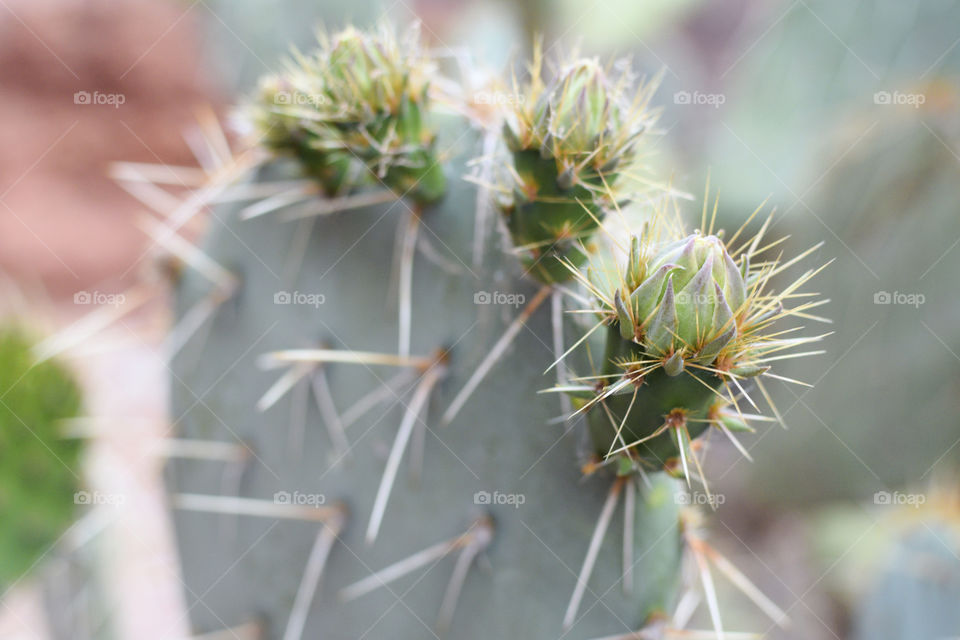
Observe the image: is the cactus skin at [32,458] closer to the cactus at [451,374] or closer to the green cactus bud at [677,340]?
the cactus at [451,374]

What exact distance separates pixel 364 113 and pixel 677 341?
447mm

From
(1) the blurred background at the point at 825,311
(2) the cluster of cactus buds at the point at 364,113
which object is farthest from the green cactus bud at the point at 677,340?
(1) the blurred background at the point at 825,311

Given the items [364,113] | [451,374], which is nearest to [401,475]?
[451,374]

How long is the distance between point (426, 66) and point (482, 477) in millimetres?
473

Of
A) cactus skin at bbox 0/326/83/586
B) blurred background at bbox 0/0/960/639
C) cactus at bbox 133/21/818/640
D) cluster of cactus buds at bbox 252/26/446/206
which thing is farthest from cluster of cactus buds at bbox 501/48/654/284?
cactus skin at bbox 0/326/83/586

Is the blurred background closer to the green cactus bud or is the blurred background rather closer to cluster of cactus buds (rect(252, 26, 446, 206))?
cluster of cactus buds (rect(252, 26, 446, 206))

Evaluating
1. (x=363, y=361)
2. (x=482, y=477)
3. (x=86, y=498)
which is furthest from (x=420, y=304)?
(x=86, y=498)

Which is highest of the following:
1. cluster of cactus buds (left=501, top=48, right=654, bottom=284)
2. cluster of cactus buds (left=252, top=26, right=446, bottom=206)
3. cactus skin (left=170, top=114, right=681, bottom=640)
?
cluster of cactus buds (left=252, top=26, right=446, bottom=206)

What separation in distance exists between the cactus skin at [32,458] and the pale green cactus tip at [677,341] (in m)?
1.16

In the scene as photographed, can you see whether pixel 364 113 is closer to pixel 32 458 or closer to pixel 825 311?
pixel 32 458

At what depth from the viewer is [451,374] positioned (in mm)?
894

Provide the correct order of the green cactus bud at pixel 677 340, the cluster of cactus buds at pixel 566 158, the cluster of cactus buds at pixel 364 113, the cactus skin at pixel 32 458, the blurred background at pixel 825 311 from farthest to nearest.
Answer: the blurred background at pixel 825 311 → the cactus skin at pixel 32 458 → the cluster of cactus buds at pixel 364 113 → the cluster of cactus buds at pixel 566 158 → the green cactus bud at pixel 677 340

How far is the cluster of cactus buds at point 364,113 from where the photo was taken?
0.84m

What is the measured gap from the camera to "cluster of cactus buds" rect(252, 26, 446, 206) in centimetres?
84
